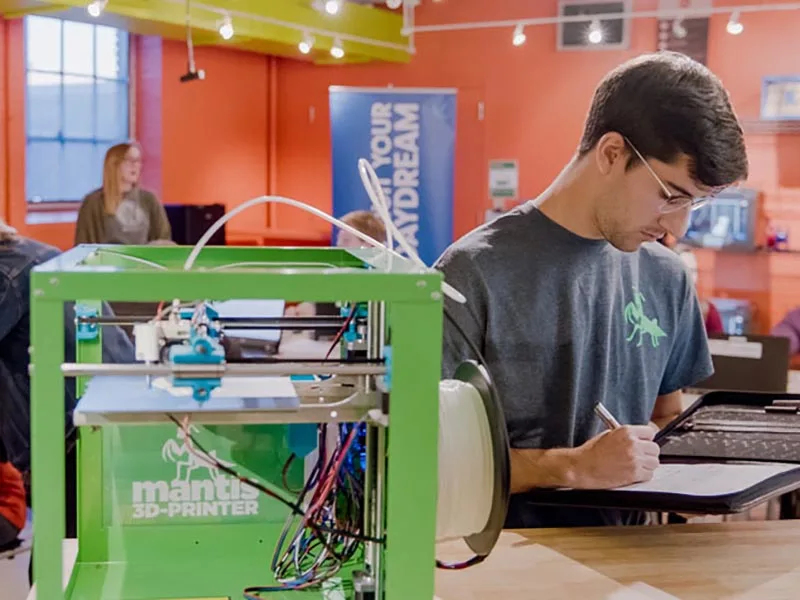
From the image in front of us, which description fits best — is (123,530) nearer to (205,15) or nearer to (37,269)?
(37,269)

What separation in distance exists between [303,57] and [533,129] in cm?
192

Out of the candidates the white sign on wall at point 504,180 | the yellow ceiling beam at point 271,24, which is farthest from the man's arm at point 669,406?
the white sign on wall at point 504,180

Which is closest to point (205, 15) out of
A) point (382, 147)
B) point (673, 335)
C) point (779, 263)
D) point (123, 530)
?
point (382, 147)

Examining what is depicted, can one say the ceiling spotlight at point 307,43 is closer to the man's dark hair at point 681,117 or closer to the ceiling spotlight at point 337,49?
the ceiling spotlight at point 337,49

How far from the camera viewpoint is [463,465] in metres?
1.10

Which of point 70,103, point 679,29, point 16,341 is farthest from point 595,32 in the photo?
point 16,341

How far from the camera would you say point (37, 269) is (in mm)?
938

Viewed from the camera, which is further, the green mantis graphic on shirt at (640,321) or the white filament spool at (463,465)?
the green mantis graphic on shirt at (640,321)

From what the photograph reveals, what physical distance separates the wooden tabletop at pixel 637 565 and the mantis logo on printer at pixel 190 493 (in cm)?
28

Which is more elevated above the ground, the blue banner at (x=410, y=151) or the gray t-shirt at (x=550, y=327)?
the blue banner at (x=410, y=151)

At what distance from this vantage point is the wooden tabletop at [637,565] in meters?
1.39

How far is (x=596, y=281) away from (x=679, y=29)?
5.31m

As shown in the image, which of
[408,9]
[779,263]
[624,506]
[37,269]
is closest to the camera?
[37,269]

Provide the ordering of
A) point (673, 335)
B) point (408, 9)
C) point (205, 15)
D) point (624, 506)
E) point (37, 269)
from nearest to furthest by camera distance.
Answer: point (37, 269) < point (624, 506) < point (673, 335) < point (205, 15) < point (408, 9)
